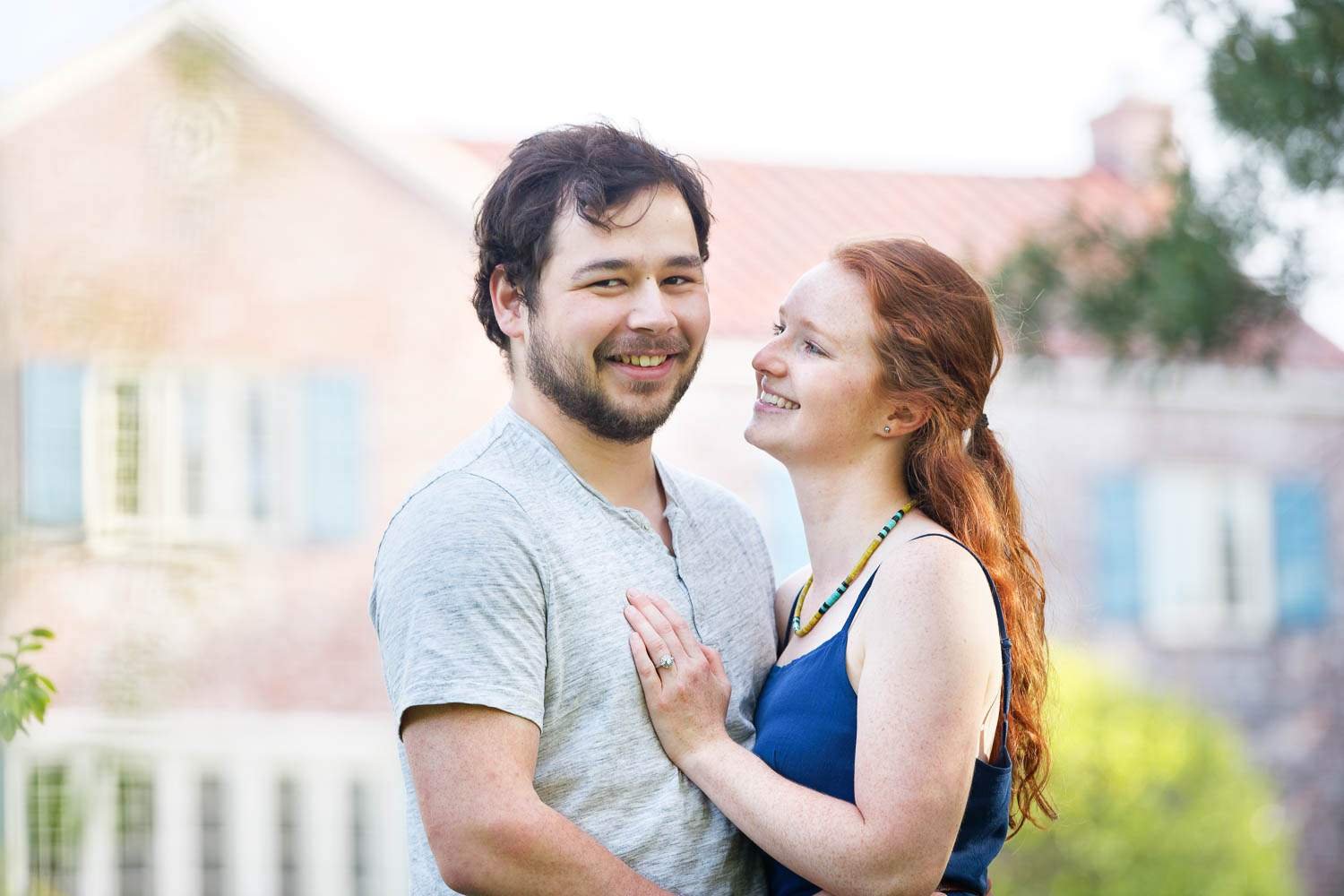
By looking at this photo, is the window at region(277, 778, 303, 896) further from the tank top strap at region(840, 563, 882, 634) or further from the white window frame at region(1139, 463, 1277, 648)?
the tank top strap at region(840, 563, 882, 634)

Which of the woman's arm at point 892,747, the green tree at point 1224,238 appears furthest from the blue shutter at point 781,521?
the woman's arm at point 892,747

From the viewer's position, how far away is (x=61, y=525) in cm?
226

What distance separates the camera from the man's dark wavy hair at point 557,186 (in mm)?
2867

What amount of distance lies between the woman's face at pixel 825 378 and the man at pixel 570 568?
0.18m

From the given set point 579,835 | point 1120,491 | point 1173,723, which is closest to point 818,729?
point 579,835

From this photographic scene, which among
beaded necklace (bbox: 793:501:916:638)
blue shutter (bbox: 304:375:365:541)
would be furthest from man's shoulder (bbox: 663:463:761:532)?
blue shutter (bbox: 304:375:365:541)

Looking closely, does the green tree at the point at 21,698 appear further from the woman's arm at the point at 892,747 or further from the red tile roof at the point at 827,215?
the red tile roof at the point at 827,215

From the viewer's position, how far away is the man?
2.41 m

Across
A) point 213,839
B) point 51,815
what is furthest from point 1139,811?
point 51,815

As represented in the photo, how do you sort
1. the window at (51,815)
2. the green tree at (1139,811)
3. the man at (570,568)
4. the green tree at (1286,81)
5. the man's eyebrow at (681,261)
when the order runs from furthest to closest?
the green tree at (1139,811)
the green tree at (1286,81)
the man's eyebrow at (681,261)
the man at (570,568)
the window at (51,815)

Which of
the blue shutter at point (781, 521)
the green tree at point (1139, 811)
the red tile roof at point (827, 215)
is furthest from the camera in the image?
the red tile roof at point (827, 215)

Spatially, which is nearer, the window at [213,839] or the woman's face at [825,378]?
the woman's face at [825,378]

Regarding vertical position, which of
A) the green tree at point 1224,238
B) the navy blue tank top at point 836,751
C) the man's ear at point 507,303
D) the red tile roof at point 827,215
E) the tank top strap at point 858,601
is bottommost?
the navy blue tank top at point 836,751

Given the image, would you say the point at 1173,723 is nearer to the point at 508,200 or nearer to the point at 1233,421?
the point at 1233,421
